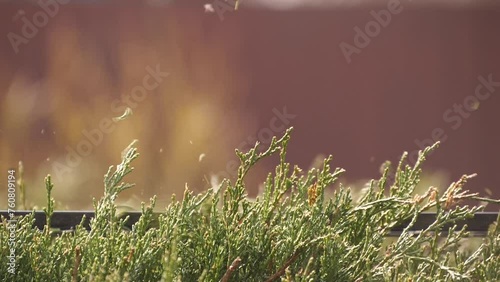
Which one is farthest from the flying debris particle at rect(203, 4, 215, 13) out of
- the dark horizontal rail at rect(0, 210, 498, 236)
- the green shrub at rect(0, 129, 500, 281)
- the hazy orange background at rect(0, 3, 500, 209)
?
the green shrub at rect(0, 129, 500, 281)

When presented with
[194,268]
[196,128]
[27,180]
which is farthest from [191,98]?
[194,268]

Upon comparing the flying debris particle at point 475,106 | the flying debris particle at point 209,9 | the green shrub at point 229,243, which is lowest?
the green shrub at point 229,243

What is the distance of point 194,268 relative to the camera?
1.23m

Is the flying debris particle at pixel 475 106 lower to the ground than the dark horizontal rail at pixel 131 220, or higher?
higher

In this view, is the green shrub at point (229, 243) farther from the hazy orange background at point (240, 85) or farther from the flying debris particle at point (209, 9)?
the flying debris particle at point (209, 9)

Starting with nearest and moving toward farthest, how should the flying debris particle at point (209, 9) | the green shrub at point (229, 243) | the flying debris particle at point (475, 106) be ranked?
the green shrub at point (229, 243) → the flying debris particle at point (209, 9) → the flying debris particle at point (475, 106)

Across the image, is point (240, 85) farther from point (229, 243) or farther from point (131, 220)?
point (229, 243)

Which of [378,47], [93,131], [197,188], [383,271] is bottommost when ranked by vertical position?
[383,271]

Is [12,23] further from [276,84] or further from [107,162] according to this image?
[276,84]

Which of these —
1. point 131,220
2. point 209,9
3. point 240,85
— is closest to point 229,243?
point 131,220

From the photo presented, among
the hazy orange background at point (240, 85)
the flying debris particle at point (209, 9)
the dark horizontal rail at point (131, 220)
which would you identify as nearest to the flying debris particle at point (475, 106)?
the hazy orange background at point (240, 85)

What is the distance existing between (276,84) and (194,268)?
8.86ft

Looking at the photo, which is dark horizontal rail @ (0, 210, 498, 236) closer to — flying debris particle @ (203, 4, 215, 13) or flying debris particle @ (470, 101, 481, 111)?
flying debris particle @ (203, 4, 215, 13)

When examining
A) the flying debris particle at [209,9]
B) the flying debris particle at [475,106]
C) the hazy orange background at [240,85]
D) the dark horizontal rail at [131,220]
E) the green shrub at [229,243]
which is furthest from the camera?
the flying debris particle at [475,106]
